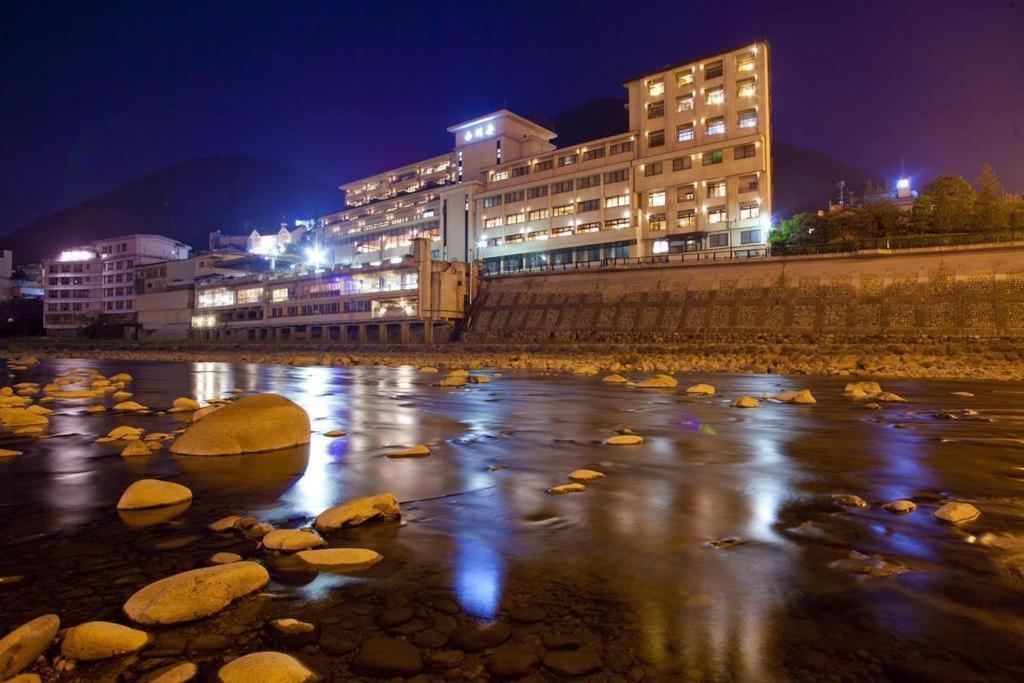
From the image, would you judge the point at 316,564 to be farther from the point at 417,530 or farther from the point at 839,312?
the point at 839,312

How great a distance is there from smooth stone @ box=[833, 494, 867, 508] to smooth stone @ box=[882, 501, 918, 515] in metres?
0.25

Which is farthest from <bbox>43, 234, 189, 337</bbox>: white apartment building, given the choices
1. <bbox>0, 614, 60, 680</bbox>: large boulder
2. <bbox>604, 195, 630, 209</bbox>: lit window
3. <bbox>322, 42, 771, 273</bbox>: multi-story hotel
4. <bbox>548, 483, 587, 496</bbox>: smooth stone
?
<bbox>0, 614, 60, 680</bbox>: large boulder

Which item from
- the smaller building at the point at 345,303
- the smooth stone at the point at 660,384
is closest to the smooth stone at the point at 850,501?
the smooth stone at the point at 660,384

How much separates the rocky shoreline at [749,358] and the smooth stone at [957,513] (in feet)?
85.9

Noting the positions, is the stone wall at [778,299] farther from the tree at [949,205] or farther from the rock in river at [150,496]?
the rock in river at [150,496]

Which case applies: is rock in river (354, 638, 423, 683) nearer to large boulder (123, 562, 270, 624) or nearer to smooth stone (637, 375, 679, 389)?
large boulder (123, 562, 270, 624)

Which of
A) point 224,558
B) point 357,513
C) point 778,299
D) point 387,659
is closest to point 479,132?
point 778,299

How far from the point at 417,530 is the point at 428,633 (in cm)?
236

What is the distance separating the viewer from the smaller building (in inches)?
2606

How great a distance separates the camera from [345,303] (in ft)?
249

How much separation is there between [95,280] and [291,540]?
132 m

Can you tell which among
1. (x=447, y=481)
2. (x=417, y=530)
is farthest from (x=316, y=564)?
(x=447, y=481)

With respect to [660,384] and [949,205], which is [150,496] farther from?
[949,205]

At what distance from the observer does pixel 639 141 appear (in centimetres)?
6712
